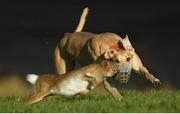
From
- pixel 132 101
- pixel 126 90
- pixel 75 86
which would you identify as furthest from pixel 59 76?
pixel 126 90

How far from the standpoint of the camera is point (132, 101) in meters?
9.23

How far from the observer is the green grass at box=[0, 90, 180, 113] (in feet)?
27.7

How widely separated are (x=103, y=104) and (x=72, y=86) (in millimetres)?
591

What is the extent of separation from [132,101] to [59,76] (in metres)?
0.87

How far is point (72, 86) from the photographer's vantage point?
9328mm

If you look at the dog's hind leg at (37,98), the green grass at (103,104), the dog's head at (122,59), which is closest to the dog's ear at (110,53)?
the dog's head at (122,59)

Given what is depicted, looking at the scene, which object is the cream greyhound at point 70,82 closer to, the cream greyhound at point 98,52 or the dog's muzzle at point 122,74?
the dog's muzzle at point 122,74

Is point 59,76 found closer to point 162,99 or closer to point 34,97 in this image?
point 34,97

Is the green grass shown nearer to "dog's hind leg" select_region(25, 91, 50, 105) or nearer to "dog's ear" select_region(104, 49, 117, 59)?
"dog's hind leg" select_region(25, 91, 50, 105)

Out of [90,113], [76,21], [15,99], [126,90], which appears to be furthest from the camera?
[76,21]

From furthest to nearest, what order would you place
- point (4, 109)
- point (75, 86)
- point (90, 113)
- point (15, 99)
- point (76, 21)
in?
point (76, 21) → point (15, 99) → point (75, 86) → point (4, 109) → point (90, 113)

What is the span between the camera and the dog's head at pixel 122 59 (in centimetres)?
977

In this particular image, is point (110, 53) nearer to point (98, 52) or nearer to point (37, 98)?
point (98, 52)

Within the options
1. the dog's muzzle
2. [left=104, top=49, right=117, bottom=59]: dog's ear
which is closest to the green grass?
the dog's muzzle
